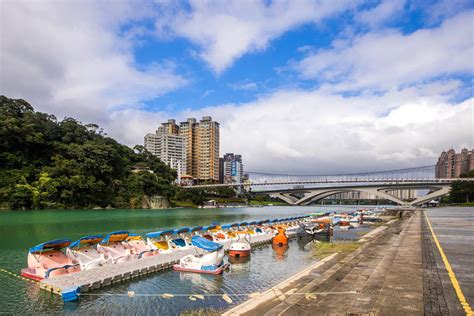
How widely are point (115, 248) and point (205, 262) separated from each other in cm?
574

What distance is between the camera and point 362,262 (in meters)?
15.8

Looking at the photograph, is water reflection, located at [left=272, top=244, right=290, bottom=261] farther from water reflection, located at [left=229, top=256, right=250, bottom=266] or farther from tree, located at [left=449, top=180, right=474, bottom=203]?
tree, located at [left=449, top=180, right=474, bottom=203]

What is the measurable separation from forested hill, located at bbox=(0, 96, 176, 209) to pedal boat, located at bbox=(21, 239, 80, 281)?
63.7m

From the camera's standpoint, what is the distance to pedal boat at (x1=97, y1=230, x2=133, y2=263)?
1803 centimetres

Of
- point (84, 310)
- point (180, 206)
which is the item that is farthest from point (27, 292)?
point (180, 206)

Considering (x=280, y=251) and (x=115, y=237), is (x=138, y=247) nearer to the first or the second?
(x=115, y=237)

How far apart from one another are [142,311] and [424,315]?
896 cm

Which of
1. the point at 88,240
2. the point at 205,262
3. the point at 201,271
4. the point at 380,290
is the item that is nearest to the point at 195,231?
the point at 205,262

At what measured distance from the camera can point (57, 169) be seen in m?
78.2

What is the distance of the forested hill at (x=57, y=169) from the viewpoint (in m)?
72.7

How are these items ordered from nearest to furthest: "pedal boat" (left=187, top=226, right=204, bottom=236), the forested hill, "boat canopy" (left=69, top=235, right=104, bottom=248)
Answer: "boat canopy" (left=69, top=235, right=104, bottom=248) < "pedal boat" (left=187, top=226, right=204, bottom=236) < the forested hill

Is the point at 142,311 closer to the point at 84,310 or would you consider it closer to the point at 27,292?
the point at 84,310

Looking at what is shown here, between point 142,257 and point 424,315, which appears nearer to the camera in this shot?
point 424,315

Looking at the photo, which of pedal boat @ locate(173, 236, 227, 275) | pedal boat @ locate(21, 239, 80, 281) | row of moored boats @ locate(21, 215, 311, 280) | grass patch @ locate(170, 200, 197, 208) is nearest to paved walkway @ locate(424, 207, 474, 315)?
pedal boat @ locate(173, 236, 227, 275)
